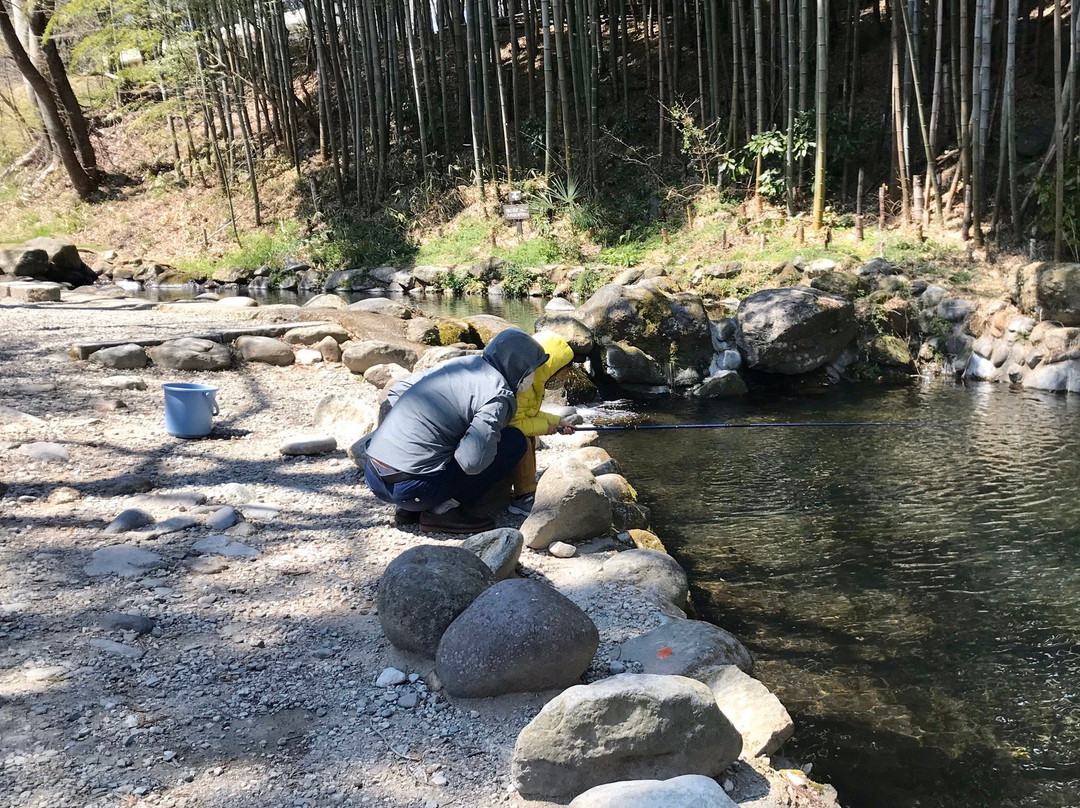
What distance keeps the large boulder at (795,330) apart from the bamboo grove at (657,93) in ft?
7.07

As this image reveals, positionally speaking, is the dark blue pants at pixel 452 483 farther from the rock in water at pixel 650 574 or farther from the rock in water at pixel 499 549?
the rock in water at pixel 650 574

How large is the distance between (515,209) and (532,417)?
998 cm

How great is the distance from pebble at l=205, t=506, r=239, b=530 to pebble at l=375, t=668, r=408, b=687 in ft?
4.39

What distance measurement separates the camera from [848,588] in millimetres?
3975

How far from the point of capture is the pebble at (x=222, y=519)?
365 cm

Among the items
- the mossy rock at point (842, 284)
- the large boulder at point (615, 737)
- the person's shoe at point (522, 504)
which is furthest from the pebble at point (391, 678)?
the mossy rock at point (842, 284)

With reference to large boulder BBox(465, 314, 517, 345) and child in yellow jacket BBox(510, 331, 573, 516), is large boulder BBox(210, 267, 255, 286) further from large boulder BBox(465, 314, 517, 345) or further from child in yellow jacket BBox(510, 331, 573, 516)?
child in yellow jacket BBox(510, 331, 573, 516)

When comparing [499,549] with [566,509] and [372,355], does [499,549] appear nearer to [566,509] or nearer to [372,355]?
[566,509]

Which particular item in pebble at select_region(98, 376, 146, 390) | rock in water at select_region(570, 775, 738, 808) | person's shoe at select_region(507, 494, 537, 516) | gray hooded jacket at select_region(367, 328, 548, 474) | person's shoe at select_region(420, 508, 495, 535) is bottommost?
person's shoe at select_region(507, 494, 537, 516)

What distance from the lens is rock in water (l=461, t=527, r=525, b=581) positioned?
3197 mm

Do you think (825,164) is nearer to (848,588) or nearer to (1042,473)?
(1042,473)

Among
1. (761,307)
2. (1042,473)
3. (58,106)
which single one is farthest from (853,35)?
(58,106)

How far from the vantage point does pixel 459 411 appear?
3.54 m

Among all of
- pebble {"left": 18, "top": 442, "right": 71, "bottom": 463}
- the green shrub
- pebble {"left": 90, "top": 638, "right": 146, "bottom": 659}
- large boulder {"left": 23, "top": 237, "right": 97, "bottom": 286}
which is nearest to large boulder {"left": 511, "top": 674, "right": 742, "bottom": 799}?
pebble {"left": 90, "top": 638, "right": 146, "bottom": 659}
